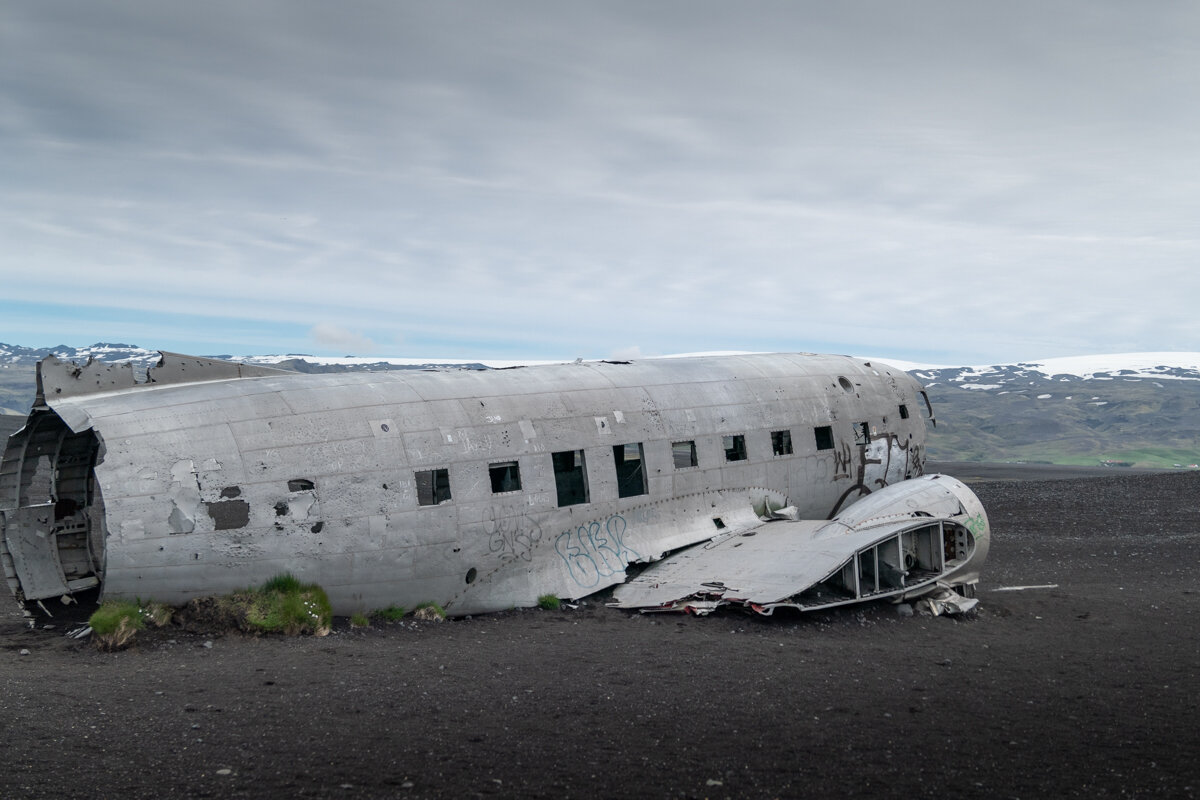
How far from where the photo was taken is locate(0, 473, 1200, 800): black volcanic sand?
31.8 ft

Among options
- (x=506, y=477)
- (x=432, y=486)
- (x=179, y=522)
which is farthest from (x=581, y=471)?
(x=179, y=522)

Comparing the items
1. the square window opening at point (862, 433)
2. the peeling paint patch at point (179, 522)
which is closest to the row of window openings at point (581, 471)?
the square window opening at point (862, 433)

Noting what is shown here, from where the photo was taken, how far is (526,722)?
11.5 metres

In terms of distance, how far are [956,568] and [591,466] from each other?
779 cm

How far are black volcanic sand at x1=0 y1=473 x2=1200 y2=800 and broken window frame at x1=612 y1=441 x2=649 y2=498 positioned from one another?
2.84 m

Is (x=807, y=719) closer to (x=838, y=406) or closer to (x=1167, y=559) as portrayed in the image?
(x=838, y=406)

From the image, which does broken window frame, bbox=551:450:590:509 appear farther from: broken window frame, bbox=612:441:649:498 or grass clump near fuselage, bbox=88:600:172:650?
grass clump near fuselage, bbox=88:600:172:650

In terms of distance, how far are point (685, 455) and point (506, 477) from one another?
190 inches

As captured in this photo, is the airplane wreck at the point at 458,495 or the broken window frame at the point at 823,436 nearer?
the airplane wreck at the point at 458,495

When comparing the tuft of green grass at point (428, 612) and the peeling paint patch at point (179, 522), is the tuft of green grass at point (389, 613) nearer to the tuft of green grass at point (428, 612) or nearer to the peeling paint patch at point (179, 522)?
the tuft of green grass at point (428, 612)

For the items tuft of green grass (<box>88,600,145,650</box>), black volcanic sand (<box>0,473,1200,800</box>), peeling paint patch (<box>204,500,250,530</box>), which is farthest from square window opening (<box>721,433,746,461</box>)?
tuft of green grass (<box>88,600,145,650</box>)

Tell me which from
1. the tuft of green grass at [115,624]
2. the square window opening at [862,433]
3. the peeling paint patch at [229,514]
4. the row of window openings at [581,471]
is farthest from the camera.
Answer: the square window opening at [862,433]

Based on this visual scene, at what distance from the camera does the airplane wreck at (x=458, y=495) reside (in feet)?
49.5

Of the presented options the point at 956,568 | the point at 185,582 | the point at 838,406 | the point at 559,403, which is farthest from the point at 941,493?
the point at 185,582
